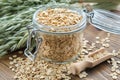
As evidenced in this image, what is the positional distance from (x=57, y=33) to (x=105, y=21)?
23 cm

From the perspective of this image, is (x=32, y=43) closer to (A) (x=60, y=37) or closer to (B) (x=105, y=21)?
(A) (x=60, y=37)

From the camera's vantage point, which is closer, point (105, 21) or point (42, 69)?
point (42, 69)

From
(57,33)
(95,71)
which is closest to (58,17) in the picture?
(57,33)

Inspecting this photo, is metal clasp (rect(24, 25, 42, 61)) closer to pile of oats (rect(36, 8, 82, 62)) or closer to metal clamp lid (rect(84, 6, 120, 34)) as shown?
pile of oats (rect(36, 8, 82, 62))

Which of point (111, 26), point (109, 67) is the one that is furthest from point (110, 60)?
point (111, 26)

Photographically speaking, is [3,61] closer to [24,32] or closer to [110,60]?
[24,32]

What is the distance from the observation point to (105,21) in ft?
2.43

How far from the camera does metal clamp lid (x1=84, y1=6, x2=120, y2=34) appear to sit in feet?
2.37

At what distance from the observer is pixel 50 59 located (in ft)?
2.01

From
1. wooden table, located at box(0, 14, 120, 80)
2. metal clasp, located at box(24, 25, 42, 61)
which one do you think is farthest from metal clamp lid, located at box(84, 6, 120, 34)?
metal clasp, located at box(24, 25, 42, 61)

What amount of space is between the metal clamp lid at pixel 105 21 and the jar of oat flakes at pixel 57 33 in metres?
0.11

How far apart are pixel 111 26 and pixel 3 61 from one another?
0.31 m

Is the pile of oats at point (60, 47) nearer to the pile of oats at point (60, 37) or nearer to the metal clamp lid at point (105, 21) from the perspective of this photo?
the pile of oats at point (60, 37)

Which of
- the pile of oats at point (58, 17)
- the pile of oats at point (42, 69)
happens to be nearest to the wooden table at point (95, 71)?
the pile of oats at point (42, 69)
